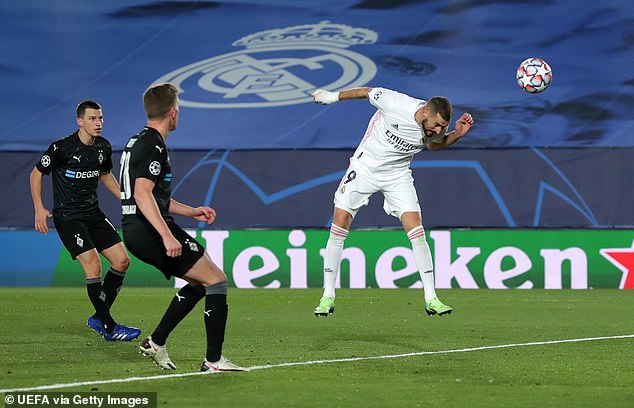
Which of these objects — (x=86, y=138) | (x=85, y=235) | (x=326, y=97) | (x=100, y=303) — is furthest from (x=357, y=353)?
(x=86, y=138)

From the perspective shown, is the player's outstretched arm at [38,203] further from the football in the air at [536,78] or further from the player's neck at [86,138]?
the football in the air at [536,78]

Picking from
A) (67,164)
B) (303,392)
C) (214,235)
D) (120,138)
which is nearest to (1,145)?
(120,138)

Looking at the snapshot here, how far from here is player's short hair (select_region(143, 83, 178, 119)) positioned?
8078 mm

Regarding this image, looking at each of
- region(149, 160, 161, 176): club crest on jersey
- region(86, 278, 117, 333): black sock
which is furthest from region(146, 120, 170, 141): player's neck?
region(86, 278, 117, 333): black sock

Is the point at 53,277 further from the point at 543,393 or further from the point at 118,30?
the point at 543,393

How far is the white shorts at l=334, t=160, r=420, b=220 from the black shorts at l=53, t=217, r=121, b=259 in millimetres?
2305

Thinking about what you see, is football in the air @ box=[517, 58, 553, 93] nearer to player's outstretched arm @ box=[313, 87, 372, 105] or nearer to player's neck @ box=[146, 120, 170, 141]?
player's outstretched arm @ box=[313, 87, 372, 105]

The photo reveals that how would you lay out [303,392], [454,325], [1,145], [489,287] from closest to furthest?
[303,392], [454,325], [489,287], [1,145]

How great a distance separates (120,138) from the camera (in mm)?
22094

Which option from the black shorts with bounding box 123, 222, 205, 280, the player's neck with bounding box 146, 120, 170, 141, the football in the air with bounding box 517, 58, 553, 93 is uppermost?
the football in the air with bounding box 517, 58, 553, 93

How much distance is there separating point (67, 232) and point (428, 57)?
13498mm

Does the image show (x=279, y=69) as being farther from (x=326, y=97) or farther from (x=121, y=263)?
(x=121, y=263)

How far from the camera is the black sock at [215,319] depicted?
816cm

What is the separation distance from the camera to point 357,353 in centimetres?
985
